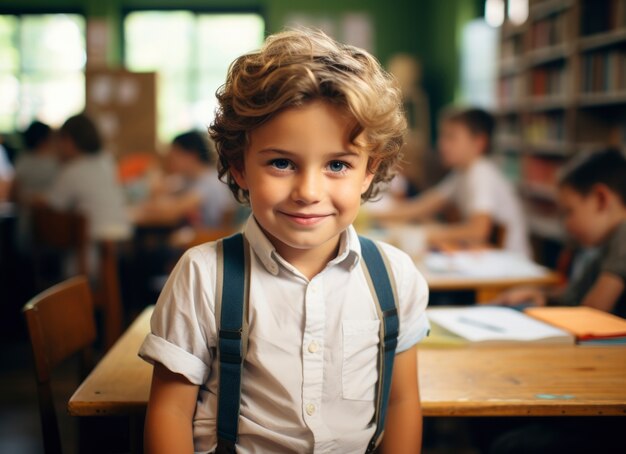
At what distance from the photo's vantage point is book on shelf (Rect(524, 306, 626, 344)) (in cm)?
148

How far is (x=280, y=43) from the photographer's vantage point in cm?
107

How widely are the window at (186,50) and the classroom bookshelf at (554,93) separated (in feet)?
12.3

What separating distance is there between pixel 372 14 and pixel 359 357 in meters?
8.16

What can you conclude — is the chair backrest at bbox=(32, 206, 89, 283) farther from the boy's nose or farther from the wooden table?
the boy's nose

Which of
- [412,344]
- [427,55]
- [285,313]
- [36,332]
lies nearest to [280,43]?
[285,313]

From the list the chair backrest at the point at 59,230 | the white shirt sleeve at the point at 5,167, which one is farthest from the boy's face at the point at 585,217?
the white shirt sleeve at the point at 5,167

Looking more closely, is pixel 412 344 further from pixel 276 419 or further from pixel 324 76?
pixel 324 76

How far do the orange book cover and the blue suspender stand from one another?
547 mm

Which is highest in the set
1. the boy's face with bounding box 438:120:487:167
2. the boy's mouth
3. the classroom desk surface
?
the boy's face with bounding box 438:120:487:167

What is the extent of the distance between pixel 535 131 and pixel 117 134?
450 cm

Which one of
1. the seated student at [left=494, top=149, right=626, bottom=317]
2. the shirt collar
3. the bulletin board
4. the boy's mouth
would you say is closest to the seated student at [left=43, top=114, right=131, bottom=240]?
the seated student at [left=494, top=149, right=626, bottom=317]

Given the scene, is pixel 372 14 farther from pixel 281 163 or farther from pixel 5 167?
pixel 281 163

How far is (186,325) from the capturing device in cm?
105

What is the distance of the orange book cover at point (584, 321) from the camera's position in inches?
58.6
